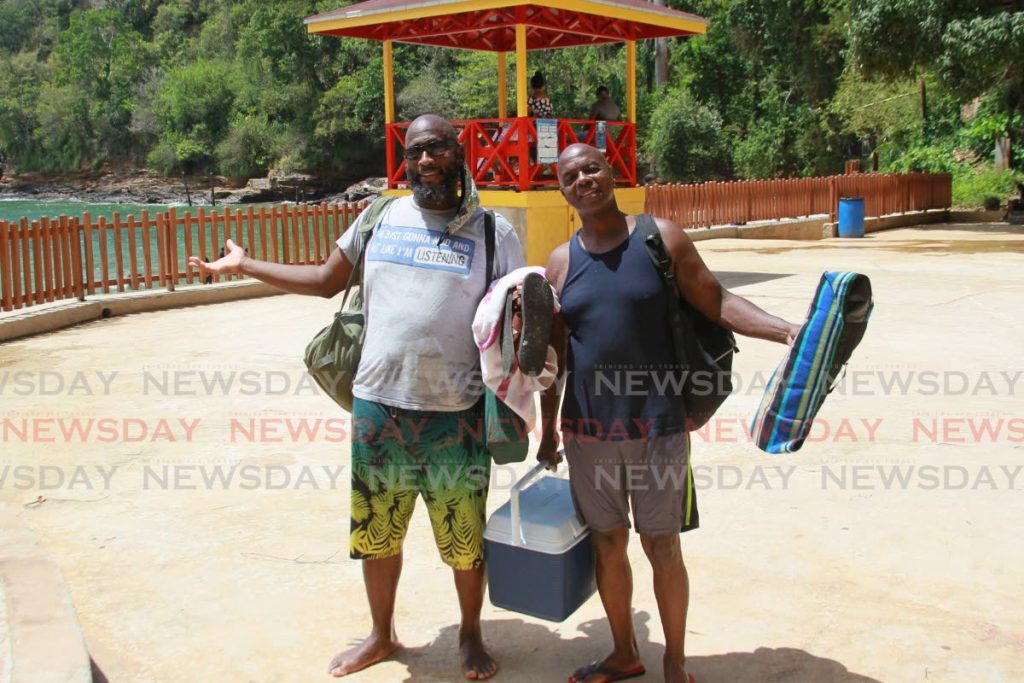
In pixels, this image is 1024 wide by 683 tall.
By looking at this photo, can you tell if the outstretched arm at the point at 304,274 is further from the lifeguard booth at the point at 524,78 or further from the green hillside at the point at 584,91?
the green hillside at the point at 584,91

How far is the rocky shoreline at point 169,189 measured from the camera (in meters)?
66.9

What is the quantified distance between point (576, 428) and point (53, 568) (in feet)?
7.15

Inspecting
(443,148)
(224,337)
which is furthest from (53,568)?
(224,337)

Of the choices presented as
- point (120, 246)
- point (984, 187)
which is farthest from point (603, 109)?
point (984, 187)

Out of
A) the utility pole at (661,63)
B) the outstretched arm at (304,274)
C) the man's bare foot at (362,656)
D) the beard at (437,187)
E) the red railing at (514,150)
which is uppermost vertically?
the utility pole at (661,63)

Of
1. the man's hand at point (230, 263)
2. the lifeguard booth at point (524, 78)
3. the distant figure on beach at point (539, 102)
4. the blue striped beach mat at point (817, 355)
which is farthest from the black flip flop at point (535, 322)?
the distant figure on beach at point (539, 102)

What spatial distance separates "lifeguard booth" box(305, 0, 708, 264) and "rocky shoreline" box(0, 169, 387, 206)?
1890 inches

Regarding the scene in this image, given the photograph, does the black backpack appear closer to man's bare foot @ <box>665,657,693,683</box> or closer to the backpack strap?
the backpack strap

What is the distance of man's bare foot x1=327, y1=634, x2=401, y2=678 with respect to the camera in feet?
11.6

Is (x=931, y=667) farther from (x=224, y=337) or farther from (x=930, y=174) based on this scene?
(x=930, y=174)

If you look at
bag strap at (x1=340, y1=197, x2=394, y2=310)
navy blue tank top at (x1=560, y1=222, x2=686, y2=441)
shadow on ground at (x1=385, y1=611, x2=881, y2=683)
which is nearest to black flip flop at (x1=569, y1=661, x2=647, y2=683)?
shadow on ground at (x1=385, y1=611, x2=881, y2=683)

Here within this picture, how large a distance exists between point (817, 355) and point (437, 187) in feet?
4.18

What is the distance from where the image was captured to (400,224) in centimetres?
342

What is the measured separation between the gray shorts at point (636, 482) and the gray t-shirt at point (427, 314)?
44 centimetres
